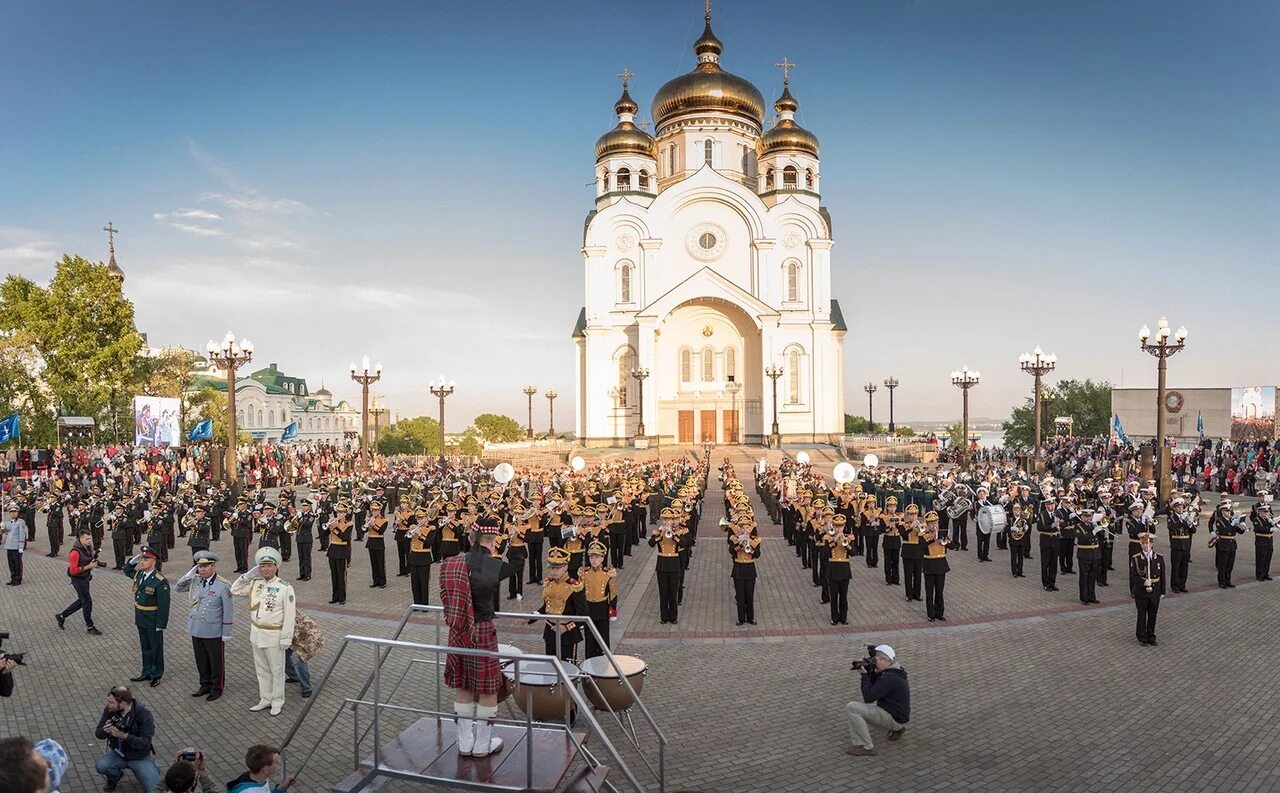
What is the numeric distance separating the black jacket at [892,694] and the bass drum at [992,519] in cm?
1121

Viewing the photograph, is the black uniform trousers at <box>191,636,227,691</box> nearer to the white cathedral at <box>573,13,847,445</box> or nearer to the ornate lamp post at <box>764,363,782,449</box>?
the ornate lamp post at <box>764,363,782,449</box>

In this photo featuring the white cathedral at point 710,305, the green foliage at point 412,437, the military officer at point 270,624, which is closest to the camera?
the military officer at point 270,624

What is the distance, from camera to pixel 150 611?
31.0ft

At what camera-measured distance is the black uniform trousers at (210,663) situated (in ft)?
29.9

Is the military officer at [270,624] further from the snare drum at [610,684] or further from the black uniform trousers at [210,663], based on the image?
the snare drum at [610,684]

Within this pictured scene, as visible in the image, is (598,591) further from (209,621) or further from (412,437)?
(412,437)

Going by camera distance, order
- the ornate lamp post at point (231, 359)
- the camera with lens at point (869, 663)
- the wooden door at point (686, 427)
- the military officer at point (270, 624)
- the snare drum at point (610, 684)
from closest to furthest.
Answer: the snare drum at point (610, 684), the camera with lens at point (869, 663), the military officer at point (270, 624), the ornate lamp post at point (231, 359), the wooden door at point (686, 427)

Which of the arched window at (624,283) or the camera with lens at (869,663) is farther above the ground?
the arched window at (624,283)

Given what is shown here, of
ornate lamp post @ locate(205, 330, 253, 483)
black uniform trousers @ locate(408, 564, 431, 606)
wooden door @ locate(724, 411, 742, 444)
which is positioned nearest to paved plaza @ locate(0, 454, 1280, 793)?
black uniform trousers @ locate(408, 564, 431, 606)

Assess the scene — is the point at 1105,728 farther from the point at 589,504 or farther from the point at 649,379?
the point at 649,379

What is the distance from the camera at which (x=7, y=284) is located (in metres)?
44.5

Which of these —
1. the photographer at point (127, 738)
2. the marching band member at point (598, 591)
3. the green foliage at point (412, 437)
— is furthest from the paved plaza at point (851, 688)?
the green foliage at point (412, 437)

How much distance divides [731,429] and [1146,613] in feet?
145

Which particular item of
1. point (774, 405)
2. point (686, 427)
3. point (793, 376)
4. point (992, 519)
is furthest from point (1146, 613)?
point (686, 427)
